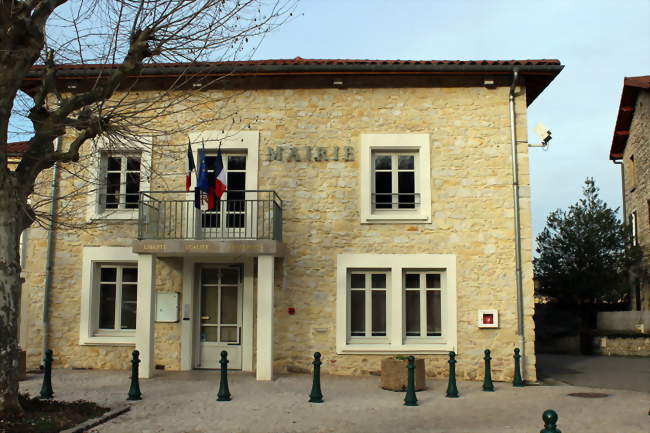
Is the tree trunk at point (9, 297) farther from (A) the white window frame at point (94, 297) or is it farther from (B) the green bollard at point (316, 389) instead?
(A) the white window frame at point (94, 297)

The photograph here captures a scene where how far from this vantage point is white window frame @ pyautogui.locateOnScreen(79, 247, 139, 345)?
41.7ft

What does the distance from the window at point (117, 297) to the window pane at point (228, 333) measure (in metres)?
1.81

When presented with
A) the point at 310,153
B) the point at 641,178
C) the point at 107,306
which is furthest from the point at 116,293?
the point at 641,178

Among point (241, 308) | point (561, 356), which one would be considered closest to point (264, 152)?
point (241, 308)

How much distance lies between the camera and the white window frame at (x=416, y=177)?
12.6 meters

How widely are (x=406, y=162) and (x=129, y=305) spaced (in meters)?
6.20

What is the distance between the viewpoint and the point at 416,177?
42.1 feet

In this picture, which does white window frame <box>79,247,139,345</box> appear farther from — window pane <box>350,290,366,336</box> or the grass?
window pane <box>350,290,366,336</box>

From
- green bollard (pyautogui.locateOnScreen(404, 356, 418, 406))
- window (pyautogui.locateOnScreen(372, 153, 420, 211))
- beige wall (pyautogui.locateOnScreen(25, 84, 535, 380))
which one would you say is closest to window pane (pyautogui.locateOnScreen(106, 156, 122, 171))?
beige wall (pyautogui.locateOnScreen(25, 84, 535, 380))

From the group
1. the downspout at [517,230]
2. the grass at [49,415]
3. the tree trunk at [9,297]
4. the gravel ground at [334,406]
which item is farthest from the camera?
the downspout at [517,230]

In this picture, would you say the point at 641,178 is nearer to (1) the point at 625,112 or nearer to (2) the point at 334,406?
(1) the point at 625,112

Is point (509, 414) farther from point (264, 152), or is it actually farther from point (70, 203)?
point (70, 203)

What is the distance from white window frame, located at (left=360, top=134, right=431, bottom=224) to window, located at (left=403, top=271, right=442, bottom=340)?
112 centimetres

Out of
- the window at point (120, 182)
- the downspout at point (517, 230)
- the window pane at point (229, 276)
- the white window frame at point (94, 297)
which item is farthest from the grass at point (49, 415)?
the downspout at point (517, 230)
